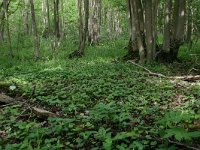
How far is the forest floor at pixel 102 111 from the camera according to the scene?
163 inches

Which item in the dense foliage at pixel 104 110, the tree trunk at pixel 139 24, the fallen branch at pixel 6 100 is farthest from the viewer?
the tree trunk at pixel 139 24

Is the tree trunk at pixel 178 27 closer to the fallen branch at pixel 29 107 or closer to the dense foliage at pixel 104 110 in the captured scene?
the dense foliage at pixel 104 110

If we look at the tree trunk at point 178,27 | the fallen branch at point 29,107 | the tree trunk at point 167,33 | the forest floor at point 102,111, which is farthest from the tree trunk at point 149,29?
the fallen branch at point 29,107

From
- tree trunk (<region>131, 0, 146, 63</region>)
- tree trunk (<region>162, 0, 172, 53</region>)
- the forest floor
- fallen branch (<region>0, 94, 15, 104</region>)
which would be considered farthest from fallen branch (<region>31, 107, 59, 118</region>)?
tree trunk (<region>162, 0, 172, 53</region>)

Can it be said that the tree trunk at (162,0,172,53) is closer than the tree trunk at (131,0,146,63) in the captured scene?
No

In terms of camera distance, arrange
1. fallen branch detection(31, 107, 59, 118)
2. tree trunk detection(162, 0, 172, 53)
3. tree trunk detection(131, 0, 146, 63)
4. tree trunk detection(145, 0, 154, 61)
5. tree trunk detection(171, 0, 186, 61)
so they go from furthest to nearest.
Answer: tree trunk detection(171, 0, 186, 61), tree trunk detection(162, 0, 172, 53), tree trunk detection(131, 0, 146, 63), tree trunk detection(145, 0, 154, 61), fallen branch detection(31, 107, 59, 118)

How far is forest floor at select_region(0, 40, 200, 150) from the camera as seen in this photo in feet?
13.6

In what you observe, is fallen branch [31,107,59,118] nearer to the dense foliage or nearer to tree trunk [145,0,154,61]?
the dense foliage

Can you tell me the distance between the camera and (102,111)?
5.04 meters

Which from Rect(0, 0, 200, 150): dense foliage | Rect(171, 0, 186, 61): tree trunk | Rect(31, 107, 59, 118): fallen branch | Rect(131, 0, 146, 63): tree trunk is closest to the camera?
Rect(0, 0, 200, 150): dense foliage

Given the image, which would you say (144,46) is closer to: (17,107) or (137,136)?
(17,107)

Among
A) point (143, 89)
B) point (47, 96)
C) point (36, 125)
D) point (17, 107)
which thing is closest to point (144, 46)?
point (143, 89)

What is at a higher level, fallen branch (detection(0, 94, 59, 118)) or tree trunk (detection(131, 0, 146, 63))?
tree trunk (detection(131, 0, 146, 63))

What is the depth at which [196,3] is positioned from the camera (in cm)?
1998
